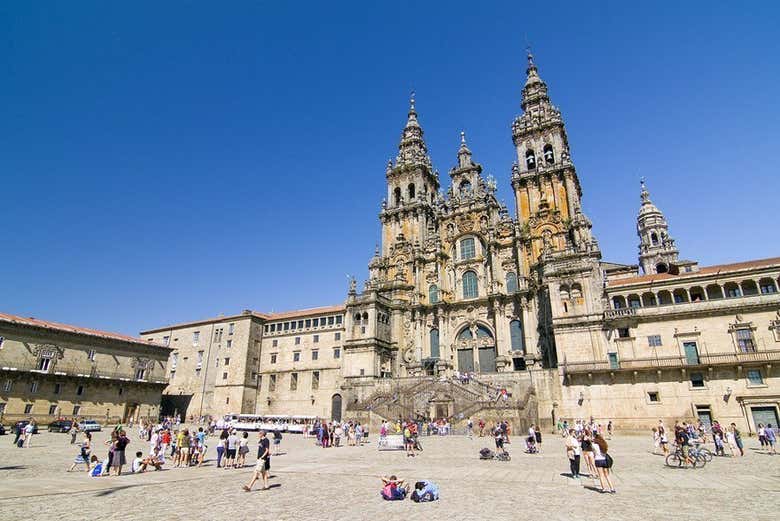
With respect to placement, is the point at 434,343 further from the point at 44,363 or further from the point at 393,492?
the point at 44,363

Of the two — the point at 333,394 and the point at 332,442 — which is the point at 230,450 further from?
the point at 333,394

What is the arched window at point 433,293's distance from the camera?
52.0 m

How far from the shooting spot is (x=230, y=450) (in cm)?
1806

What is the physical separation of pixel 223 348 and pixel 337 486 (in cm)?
4935

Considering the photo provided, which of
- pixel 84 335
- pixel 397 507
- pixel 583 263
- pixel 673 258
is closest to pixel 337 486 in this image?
pixel 397 507

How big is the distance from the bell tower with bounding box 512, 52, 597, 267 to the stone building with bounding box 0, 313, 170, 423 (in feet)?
156

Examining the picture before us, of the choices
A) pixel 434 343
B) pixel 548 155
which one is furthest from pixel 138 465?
pixel 548 155

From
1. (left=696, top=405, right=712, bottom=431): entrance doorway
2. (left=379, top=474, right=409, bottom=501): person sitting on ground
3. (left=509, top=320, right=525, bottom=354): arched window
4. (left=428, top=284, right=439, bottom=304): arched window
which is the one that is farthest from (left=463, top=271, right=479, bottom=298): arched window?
(left=379, top=474, right=409, bottom=501): person sitting on ground

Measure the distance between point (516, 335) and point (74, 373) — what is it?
46.8 m

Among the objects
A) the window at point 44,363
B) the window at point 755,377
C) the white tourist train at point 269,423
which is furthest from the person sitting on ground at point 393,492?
the window at point 44,363

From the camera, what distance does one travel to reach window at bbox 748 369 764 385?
3219 centimetres

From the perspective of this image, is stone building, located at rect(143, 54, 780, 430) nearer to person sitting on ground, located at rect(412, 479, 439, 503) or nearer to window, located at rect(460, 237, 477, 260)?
window, located at rect(460, 237, 477, 260)

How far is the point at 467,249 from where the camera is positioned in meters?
52.2

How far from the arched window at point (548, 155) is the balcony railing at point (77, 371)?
54058 mm
